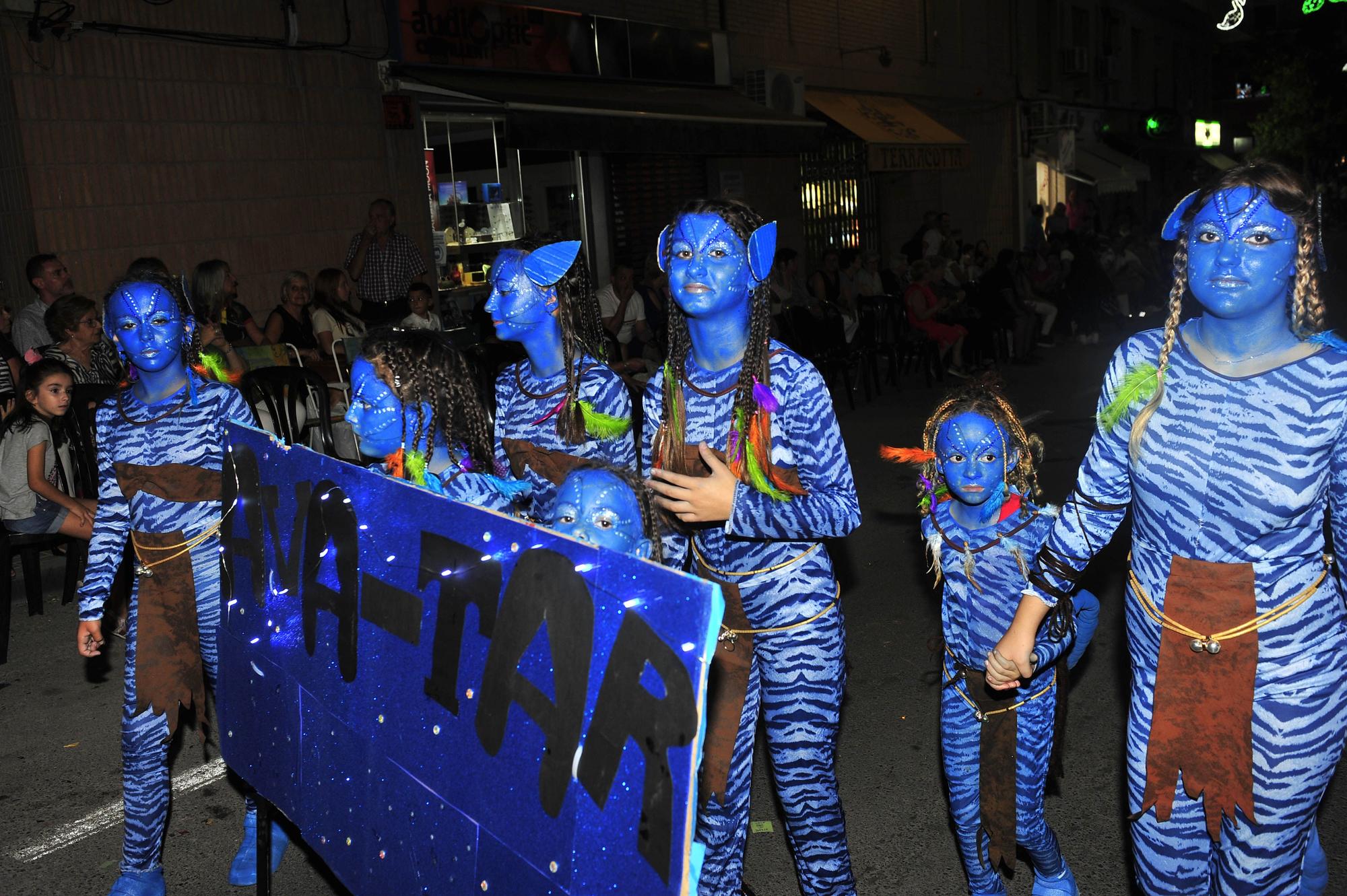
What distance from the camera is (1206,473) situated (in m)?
2.29

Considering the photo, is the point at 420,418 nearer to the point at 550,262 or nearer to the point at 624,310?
the point at 550,262

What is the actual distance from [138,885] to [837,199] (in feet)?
56.3

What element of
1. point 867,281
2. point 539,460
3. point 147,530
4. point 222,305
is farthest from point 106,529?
point 867,281

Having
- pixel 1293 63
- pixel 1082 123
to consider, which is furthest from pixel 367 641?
pixel 1293 63

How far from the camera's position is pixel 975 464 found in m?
3.18

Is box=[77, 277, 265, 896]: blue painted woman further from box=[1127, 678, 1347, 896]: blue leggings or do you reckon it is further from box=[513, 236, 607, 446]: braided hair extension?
box=[1127, 678, 1347, 896]: blue leggings

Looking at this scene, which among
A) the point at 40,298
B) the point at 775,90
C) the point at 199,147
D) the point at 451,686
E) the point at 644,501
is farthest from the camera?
the point at 775,90

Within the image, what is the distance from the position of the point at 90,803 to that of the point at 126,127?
6310 millimetres

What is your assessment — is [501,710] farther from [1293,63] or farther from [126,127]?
[1293,63]

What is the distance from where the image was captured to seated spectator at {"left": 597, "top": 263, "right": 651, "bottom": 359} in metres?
11.0

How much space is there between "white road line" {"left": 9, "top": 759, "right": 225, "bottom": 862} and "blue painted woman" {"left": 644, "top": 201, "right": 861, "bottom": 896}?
2418 millimetres

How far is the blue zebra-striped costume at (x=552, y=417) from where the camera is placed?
3389 millimetres

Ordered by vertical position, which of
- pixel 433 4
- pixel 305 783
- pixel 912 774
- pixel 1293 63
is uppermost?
pixel 1293 63

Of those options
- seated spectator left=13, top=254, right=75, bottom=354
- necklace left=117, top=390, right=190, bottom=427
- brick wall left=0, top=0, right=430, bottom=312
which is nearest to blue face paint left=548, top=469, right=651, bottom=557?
necklace left=117, top=390, right=190, bottom=427
